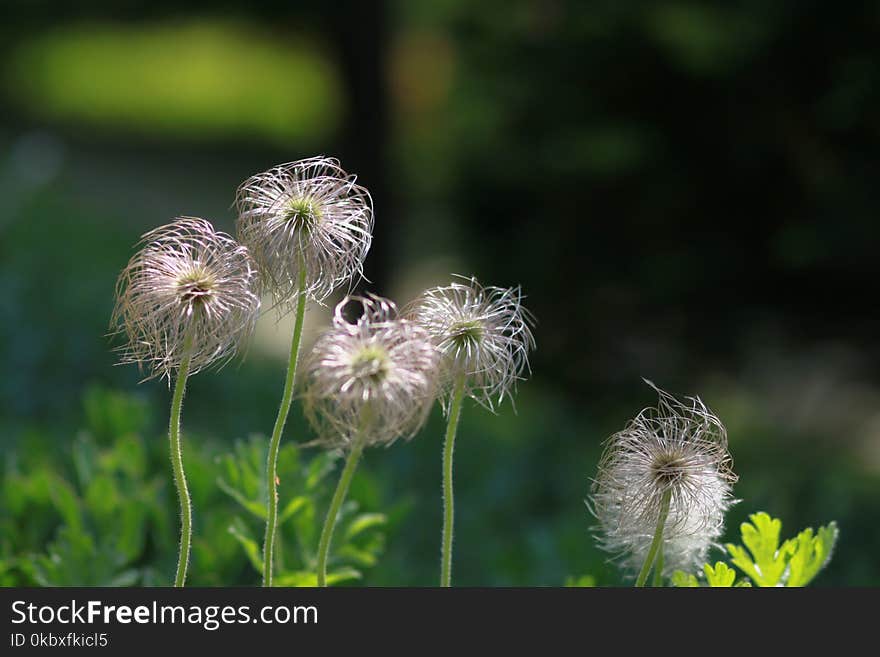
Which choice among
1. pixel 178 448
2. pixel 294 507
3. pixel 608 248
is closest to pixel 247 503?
pixel 294 507

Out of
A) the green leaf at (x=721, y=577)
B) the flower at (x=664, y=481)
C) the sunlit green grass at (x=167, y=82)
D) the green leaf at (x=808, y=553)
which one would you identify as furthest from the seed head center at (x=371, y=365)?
the sunlit green grass at (x=167, y=82)

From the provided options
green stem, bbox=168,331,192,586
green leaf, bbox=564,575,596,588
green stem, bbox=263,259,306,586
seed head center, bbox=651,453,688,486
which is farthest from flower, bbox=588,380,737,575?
green stem, bbox=168,331,192,586

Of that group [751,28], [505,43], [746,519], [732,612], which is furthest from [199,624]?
[505,43]

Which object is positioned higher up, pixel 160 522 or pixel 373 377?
pixel 160 522

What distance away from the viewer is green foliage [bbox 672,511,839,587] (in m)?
1.51

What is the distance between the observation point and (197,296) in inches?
53.5

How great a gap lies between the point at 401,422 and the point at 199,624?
355 mm

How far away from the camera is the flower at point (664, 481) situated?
1.40m

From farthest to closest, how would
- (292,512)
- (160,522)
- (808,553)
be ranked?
(160,522) < (292,512) < (808,553)

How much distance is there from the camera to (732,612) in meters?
1.38

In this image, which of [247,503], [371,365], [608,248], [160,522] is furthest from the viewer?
[608,248]

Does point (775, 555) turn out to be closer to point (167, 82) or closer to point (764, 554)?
point (764, 554)

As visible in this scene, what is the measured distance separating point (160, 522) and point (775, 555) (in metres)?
1.25

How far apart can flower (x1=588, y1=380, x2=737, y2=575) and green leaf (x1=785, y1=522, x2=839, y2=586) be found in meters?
0.12
